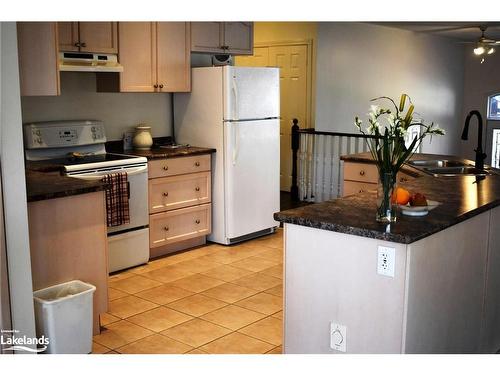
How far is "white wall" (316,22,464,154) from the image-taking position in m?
7.94

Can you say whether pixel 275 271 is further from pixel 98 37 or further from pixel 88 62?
pixel 98 37

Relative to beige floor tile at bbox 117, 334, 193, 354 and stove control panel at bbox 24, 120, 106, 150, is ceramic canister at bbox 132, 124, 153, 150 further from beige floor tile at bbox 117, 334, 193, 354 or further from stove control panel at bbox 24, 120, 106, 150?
beige floor tile at bbox 117, 334, 193, 354

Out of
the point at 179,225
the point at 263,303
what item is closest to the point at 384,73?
the point at 179,225

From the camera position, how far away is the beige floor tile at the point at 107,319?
3.76 m

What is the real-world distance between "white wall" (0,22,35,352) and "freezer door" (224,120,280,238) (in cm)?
279

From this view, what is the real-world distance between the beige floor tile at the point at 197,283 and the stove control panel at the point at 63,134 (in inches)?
55.2

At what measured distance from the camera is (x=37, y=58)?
135 inches

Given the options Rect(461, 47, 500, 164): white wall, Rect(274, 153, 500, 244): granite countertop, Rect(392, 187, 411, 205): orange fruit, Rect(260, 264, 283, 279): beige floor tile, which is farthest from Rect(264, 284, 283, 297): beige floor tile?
Rect(461, 47, 500, 164): white wall

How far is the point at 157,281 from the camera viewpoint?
4559 mm

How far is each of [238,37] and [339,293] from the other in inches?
149

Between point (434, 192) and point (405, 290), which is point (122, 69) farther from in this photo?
point (405, 290)

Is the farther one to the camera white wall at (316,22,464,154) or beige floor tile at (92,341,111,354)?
white wall at (316,22,464,154)
